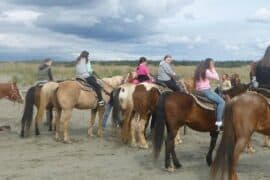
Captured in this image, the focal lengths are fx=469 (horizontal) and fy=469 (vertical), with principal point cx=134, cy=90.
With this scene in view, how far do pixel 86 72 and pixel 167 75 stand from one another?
2.60 metres

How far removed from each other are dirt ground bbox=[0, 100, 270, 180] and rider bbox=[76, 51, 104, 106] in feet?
4.96

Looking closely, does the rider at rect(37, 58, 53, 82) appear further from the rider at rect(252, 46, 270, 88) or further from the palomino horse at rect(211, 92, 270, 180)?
the palomino horse at rect(211, 92, 270, 180)

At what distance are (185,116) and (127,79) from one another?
5356 millimetres

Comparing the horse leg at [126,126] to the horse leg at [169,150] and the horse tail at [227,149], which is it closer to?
the horse leg at [169,150]

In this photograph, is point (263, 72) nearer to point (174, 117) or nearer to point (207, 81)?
point (207, 81)

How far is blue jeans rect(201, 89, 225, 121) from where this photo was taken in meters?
9.93

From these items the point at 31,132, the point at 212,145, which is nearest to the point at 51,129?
the point at 31,132

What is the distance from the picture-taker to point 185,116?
9.88m

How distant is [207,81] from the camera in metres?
10.0

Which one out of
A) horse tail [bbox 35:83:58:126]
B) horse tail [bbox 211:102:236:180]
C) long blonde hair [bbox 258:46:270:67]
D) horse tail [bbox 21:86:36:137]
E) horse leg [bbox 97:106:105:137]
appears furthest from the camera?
horse leg [bbox 97:106:105:137]

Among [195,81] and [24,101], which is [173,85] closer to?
[195,81]

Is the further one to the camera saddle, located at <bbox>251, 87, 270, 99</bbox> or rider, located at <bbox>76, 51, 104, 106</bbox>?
rider, located at <bbox>76, 51, 104, 106</bbox>

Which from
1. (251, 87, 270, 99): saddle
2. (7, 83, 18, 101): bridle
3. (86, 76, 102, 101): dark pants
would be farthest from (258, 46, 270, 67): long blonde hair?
(7, 83, 18, 101): bridle

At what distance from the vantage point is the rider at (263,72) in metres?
9.02
